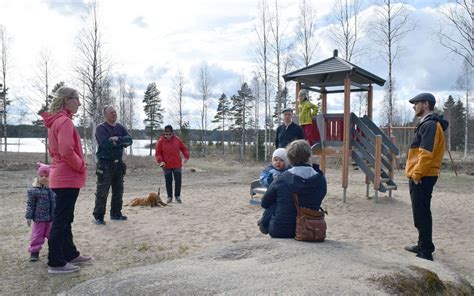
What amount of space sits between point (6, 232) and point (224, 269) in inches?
186

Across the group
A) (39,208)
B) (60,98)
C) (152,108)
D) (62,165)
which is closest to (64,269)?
(39,208)

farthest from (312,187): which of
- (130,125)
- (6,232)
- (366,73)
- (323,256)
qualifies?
(130,125)

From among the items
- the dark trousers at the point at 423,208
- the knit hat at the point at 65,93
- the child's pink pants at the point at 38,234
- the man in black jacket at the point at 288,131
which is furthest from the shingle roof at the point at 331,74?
the child's pink pants at the point at 38,234

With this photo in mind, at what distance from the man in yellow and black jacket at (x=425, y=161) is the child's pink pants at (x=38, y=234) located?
428cm

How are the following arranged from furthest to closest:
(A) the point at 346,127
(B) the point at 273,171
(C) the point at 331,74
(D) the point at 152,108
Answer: (D) the point at 152,108 < (C) the point at 331,74 < (A) the point at 346,127 < (B) the point at 273,171

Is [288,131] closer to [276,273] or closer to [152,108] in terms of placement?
[276,273]

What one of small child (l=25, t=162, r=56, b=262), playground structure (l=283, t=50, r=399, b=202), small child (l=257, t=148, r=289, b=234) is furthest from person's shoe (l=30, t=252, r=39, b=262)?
playground structure (l=283, t=50, r=399, b=202)

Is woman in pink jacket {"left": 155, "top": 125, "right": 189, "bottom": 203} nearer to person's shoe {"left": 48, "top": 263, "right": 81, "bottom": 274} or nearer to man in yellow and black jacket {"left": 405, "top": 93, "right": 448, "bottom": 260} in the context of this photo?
person's shoe {"left": 48, "top": 263, "right": 81, "bottom": 274}

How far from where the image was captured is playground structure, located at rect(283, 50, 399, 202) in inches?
380

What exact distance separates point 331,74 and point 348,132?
1412mm

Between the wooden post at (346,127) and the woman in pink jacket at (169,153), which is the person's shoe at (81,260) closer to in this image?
the woman in pink jacket at (169,153)

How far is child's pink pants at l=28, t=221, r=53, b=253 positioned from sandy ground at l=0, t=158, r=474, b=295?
0.17 meters

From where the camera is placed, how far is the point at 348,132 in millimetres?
9719

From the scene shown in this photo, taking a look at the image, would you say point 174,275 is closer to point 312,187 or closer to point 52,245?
point 312,187
